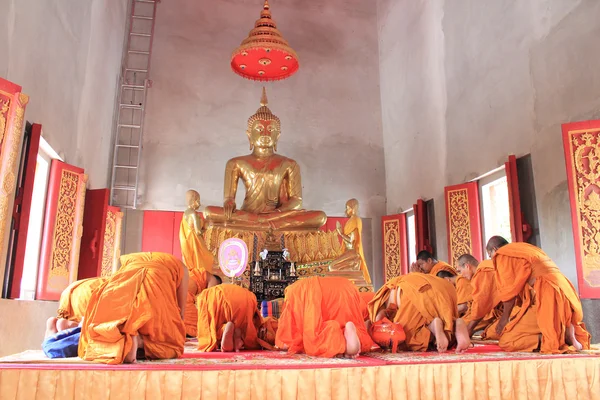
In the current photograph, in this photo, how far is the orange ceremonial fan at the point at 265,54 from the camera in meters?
6.42

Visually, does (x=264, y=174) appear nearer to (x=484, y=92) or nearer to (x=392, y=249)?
(x=392, y=249)

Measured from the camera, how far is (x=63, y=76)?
16.0 feet

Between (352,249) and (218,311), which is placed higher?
(352,249)

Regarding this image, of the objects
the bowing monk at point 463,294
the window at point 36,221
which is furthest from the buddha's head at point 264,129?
the bowing monk at point 463,294

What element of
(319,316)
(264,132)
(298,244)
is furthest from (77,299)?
(264,132)

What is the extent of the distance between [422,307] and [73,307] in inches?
85.9

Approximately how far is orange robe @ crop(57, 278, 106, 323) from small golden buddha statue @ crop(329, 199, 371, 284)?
2.93 m

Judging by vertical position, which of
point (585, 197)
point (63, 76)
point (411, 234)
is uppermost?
point (63, 76)

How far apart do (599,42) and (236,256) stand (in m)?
3.51

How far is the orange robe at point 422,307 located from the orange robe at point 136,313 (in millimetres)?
1445

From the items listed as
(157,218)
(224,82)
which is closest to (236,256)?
(157,218)

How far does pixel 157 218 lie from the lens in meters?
7.14

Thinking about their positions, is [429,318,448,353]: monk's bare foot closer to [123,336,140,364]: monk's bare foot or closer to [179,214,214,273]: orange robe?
[123,336,140,364]: monk's bare foot

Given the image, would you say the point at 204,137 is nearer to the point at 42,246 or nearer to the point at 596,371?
the point at 42,246
